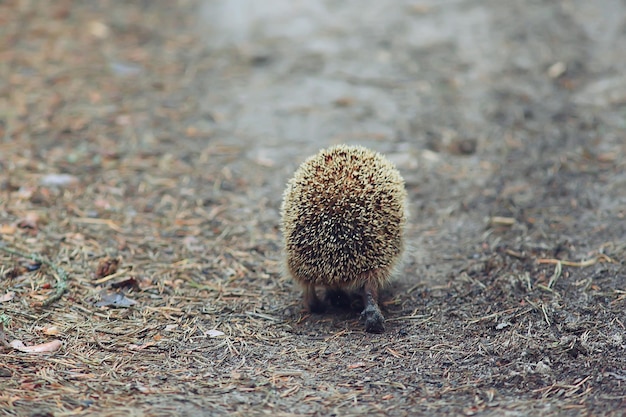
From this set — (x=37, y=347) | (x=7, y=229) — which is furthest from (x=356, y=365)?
(x=7, y=229)

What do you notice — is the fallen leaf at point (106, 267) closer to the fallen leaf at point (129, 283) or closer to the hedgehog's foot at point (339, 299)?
the fallen leaf at point (129, 283)

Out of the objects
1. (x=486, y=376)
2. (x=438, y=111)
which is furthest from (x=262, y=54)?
(x=486, y=376)

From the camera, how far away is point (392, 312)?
18.8 feet

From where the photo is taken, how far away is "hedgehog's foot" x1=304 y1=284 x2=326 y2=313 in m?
5.68

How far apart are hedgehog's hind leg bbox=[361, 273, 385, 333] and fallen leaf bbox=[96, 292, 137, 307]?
188cm

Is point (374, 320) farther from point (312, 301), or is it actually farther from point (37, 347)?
point (37, 347)

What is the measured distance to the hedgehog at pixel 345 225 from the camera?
5.40 metres

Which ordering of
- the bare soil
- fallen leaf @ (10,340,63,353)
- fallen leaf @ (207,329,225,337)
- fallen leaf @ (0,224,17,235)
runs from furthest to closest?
fallen leaf @ (0,224,17,235), fallen leaf @ (207,329,225,337), fallen leaf @ (10,340,63,353), the bare soil

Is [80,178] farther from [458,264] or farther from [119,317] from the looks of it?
[458,264]

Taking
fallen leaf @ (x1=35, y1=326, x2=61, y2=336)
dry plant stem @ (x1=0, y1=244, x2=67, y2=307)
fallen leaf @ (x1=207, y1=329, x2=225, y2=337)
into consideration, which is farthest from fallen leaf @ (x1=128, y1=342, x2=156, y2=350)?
dry plant stem @ (x1=0, y1=244, x2=67, y2=307)

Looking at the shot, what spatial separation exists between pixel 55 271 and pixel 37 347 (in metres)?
1.10

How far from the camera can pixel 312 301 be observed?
5.74 m

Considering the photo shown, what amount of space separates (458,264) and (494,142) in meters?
2.69

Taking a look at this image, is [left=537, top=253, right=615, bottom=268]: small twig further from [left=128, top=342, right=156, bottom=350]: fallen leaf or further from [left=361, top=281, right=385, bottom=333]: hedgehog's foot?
[left=128, top=342, right=156, bottom=350]: fallen leaf
